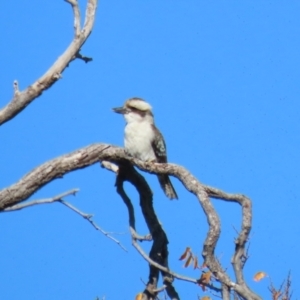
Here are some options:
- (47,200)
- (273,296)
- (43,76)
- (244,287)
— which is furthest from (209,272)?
(273,296)

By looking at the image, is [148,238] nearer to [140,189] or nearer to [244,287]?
[140,189]

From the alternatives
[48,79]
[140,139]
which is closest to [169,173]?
[48,79]

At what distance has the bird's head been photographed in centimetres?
661

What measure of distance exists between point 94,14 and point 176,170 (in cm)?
131

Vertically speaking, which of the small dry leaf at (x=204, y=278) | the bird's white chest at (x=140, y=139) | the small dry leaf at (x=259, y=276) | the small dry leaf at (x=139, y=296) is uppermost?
the bird's white chest at (x=140, y=139)

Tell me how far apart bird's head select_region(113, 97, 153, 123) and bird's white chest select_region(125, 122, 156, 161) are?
0.05 meters

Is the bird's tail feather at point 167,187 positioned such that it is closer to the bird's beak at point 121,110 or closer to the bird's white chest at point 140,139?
the bird's white chest at point 140,139

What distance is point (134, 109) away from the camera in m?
6.64

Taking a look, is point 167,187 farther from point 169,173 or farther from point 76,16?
point 76,16

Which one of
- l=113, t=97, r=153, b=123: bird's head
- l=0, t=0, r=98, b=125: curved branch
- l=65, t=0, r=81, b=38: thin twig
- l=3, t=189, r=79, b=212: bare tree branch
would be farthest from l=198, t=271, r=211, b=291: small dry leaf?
l=113, t=97, r=153, b=123: bird's head

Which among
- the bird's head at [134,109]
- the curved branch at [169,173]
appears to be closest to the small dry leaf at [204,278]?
the curved branch at [169,173]

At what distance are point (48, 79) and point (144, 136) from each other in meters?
1.29

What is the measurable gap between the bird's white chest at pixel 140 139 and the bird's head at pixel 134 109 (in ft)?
0.16

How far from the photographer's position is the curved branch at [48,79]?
5.45 metres
